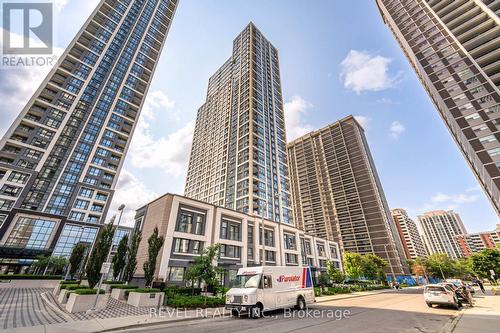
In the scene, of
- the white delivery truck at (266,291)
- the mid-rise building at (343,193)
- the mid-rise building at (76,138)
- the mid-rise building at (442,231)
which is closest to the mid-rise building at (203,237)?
the white delivery truck at (266,291)

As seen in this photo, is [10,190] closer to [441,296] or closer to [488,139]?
[441,296]

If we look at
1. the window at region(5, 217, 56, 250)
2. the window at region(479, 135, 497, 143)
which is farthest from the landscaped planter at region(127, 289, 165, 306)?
the window at region(479, 135, 497, 143)

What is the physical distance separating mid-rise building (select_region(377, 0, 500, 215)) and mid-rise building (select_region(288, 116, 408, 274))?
43125mm

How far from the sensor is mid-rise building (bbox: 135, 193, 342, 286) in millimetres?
26969

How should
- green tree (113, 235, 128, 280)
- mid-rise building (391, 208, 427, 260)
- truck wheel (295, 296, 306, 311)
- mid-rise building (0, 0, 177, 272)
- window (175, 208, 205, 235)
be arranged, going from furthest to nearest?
1. mid-rise building (391, 208, 427, 260)
2. mid-rise building (0, 0, 177, 272)
3. window (175, 208, 205, 235)
4. green tree (113, 235, 128, 280)
5. truck wheel (295, 296, 306, 311)

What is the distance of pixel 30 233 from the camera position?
43.8m

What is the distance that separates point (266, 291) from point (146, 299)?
9.81 metres

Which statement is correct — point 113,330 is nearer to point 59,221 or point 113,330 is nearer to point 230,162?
point 59,221

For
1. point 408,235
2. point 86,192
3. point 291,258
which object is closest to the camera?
point 291,258

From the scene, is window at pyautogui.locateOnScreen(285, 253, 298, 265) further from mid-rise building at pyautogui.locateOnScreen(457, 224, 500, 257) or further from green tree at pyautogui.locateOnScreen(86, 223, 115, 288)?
mid-rise building at pyautogui.locateOnScreen(457, 224, 500, 257)

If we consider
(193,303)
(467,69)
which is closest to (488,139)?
(467,69)

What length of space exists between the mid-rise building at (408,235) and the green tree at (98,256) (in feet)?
560

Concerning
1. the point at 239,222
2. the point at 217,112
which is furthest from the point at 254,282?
the point at 217,112

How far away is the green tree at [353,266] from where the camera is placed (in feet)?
152
